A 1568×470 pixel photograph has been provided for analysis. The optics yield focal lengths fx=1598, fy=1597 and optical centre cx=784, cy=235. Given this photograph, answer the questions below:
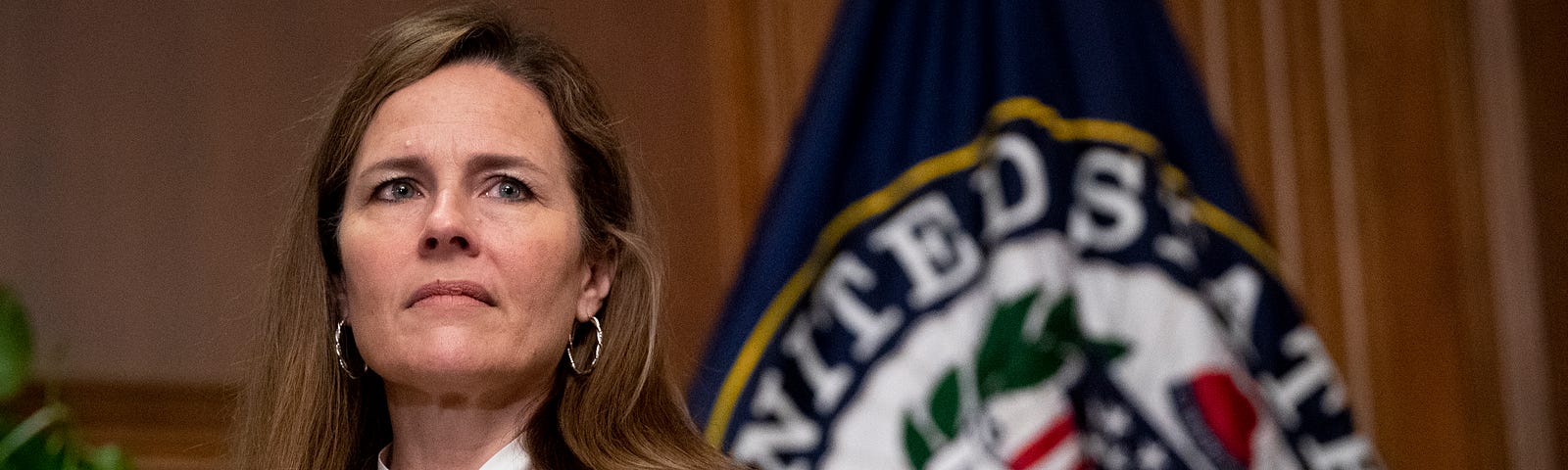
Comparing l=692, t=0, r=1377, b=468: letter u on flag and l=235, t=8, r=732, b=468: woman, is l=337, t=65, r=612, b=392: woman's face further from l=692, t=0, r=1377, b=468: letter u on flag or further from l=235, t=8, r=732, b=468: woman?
l=692, t=0, r=1377, b=468: letter u on flag

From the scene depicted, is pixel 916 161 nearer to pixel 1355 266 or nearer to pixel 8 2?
pixel 1355 266

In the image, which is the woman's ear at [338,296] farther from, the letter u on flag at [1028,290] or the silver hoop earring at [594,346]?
the letter u on flag at [1028,290]

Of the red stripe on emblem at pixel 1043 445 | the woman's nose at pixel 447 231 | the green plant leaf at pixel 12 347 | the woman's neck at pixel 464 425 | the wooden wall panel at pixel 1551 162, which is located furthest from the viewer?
the wooden wall panel at pixel 1551 162

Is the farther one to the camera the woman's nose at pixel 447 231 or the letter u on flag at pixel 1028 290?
the letter u on flag at pixel 1028 290

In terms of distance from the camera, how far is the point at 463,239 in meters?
1.35

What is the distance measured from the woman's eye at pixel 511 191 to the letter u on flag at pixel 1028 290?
31.7 inches

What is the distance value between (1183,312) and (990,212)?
287 millimetres

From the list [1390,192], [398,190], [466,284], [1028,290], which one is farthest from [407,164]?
[1390,192]

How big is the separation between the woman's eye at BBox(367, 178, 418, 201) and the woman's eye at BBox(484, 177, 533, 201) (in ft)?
0.23

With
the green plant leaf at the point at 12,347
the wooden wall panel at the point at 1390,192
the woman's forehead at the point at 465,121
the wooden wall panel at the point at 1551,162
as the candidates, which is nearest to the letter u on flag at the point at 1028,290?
the wooden wall panel at the point at 1390,192

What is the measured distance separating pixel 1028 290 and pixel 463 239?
98 centimetres

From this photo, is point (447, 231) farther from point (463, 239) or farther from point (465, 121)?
point (465, 121)

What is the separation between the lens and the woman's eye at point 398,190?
142cm

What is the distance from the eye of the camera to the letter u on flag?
6.91ft
